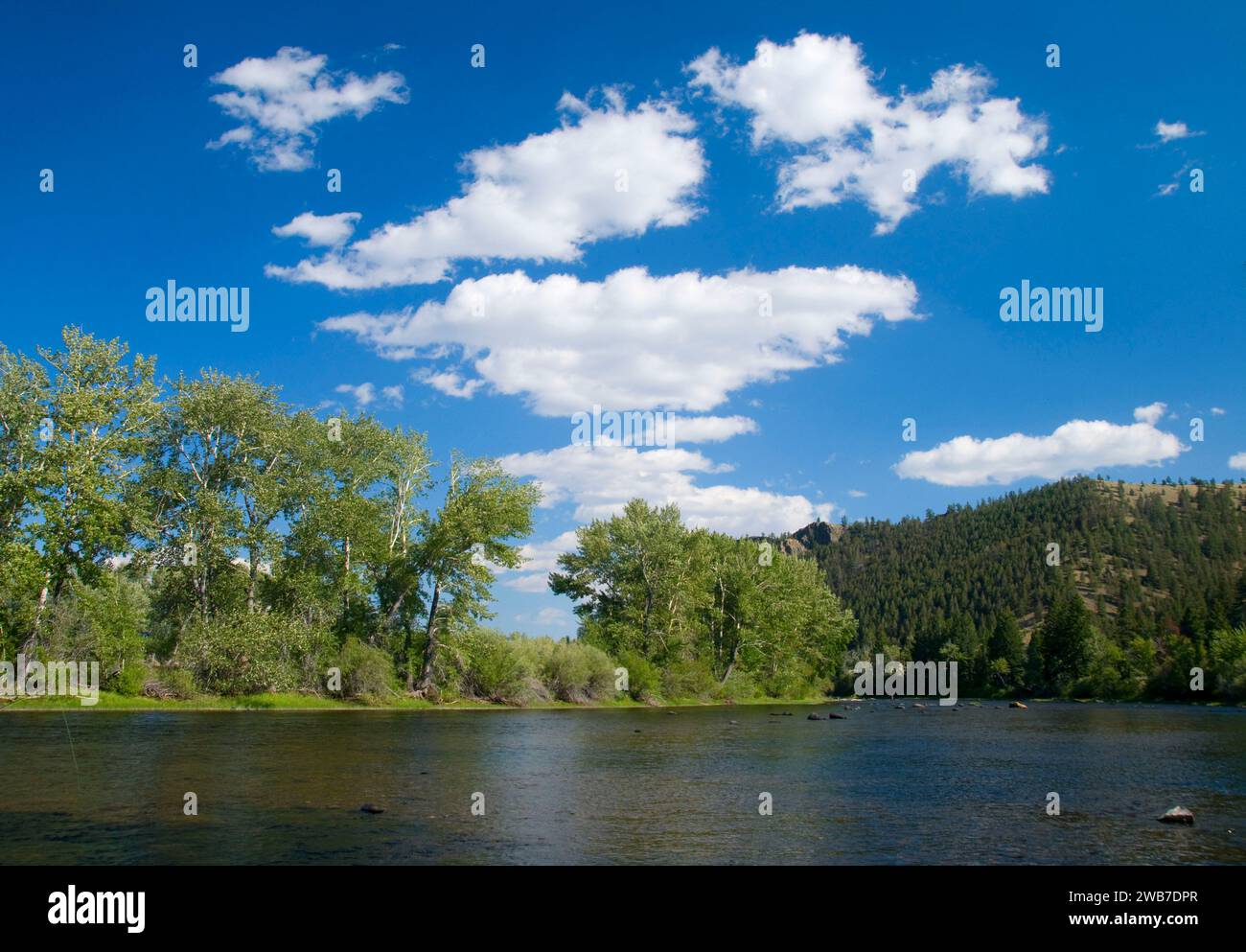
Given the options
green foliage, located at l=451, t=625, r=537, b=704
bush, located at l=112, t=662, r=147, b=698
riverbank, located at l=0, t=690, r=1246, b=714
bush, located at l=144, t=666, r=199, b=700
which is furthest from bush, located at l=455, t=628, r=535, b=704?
bush, located at l=112, t=662, r=147, b=698

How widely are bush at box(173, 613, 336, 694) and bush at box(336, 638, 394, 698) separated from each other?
3.28 meters

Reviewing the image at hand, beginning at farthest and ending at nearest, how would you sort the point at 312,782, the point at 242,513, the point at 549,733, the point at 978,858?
1. the point at 242,513
2. the point at 549,733
3. the point at 312,782
4. the point at 978,858

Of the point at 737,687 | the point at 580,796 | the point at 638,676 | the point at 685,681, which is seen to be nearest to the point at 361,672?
the point at 638,676

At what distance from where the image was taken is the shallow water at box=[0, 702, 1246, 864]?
17.6 meters

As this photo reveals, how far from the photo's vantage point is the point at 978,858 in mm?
17703

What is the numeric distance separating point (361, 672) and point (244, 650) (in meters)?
9.23

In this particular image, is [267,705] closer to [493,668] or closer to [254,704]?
[254,704]

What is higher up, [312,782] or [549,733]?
[312,782]

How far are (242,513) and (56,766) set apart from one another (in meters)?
36.0

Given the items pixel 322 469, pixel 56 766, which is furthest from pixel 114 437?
pixel 56 766

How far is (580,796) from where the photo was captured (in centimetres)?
2475
